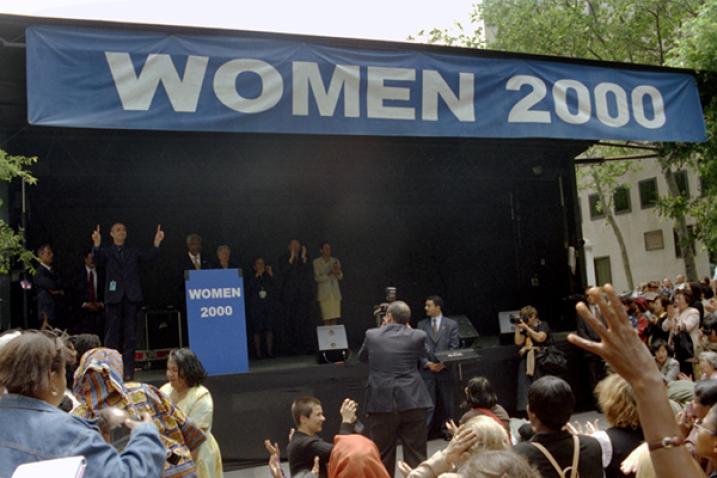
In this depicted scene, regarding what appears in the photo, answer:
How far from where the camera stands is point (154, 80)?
27.6ft

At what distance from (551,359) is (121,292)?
19.2ft

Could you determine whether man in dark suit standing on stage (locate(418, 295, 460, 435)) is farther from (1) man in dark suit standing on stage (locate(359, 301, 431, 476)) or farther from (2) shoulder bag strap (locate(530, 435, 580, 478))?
(2) shoulder bag strap (locate(530, 435, 580, 478))

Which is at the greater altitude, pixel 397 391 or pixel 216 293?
pixel 216 293

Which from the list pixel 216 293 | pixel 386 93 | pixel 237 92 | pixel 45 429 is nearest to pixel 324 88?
pixel 386 93

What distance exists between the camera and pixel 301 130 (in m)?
9.12

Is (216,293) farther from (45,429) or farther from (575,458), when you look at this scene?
(45,429)

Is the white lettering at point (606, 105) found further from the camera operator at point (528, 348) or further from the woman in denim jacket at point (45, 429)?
the woman in denim jacket at point (45, 429)

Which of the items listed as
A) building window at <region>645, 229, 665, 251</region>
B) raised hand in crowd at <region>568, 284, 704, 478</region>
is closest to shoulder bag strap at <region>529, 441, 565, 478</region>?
raised hand in crowd at <region>568, 284, 704, 478</region>

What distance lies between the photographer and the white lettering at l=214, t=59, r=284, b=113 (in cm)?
875

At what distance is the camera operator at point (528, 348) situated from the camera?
10.0 metres

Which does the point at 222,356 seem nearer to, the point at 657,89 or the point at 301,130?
the point at 301,130

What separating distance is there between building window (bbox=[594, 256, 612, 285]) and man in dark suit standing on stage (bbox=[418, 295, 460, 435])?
1049 inches

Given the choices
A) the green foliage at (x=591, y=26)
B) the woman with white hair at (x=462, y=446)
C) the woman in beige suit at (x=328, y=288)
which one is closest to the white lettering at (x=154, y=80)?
the woman in beige suit at (x=328, y=288)

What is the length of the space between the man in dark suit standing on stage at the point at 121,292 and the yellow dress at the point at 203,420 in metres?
4.56
